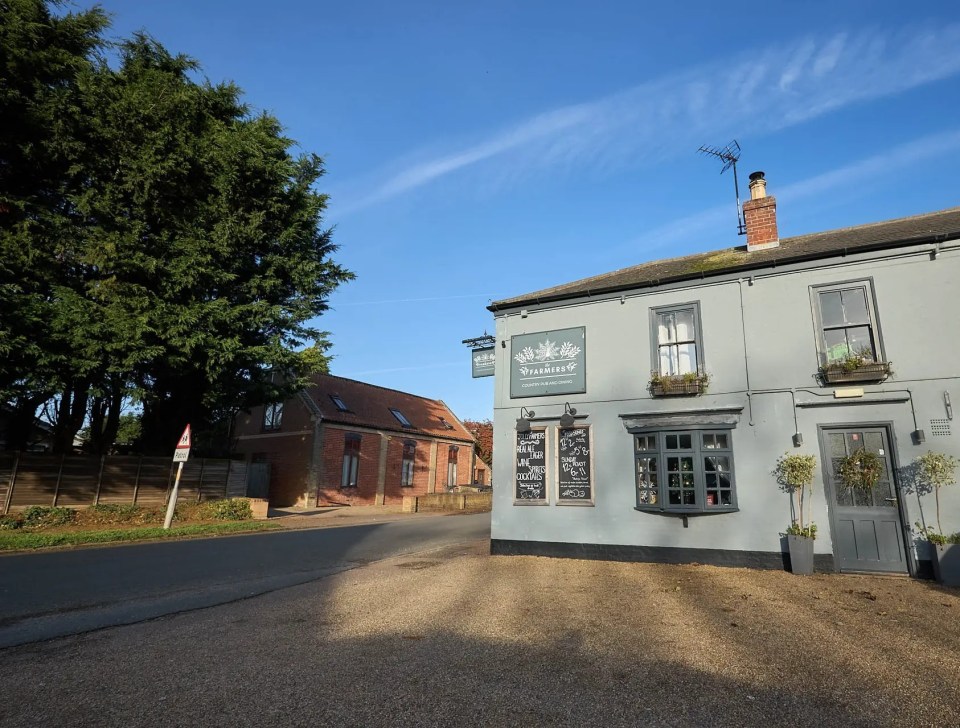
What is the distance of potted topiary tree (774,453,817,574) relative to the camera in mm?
9250

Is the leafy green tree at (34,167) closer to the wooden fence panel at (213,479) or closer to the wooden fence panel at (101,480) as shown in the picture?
the wooden fence panel at (101,480)

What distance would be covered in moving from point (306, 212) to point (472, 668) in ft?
58.9

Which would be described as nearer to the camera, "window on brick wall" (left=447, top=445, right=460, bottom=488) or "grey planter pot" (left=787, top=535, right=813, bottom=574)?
"grey planter pot" (left=787, top=535, right=813, bottom=574)

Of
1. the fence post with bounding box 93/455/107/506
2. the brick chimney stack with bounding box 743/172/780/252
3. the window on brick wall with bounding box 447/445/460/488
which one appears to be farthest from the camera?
the window on brick wall with bounding box 447/445/460/488

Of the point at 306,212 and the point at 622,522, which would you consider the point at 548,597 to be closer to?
the point at 622,522

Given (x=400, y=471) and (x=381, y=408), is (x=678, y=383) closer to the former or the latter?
(x=400, y=471)

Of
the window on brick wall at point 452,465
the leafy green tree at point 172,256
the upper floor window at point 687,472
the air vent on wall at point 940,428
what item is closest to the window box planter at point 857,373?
the air vent on wall at point 940,428

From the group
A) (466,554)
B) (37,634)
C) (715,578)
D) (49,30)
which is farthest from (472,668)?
(49,30)

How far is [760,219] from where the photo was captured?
494 inches

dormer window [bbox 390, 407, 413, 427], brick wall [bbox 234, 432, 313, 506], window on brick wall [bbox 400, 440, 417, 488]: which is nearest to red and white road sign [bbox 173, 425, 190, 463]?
brick wall [bbox 234, 432, 313, 506]

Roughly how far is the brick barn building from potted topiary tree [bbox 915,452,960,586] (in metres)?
23.3

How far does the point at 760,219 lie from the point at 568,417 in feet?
21.1

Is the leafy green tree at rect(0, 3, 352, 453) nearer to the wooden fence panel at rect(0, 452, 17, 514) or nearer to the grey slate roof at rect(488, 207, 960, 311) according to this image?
the wooden fence panel at rect(0, 452, 17, 514)

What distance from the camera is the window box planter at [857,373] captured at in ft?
31.3
